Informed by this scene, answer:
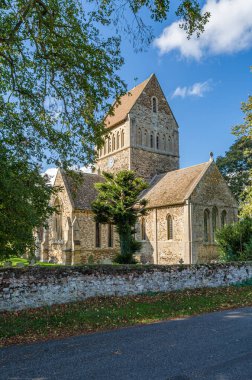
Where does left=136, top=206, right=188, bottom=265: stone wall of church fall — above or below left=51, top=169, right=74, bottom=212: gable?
below

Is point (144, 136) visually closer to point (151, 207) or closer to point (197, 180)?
point (151, 207)

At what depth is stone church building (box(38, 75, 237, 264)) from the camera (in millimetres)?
25445

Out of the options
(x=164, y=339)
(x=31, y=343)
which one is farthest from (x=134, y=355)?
(x=31, y=343)

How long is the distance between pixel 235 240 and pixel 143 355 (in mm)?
14574

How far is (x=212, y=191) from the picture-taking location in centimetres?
2666

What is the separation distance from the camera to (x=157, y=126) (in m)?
35.1

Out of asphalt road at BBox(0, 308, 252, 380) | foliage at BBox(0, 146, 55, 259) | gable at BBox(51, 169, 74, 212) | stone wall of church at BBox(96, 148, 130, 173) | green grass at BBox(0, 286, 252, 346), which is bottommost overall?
green grass at BBox(0, 286, 252, 346)

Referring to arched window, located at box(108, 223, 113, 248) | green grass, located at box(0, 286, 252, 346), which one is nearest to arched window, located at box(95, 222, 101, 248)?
arched window, located at box(108, 223, 113, 248)

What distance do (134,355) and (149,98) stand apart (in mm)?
31656

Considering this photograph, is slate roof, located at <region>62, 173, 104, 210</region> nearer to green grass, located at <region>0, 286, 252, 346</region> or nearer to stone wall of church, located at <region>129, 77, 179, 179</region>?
stone wall of church, located at <region>129, 77, 179, 179</region>

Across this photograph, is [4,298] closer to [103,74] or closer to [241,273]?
[103,74]

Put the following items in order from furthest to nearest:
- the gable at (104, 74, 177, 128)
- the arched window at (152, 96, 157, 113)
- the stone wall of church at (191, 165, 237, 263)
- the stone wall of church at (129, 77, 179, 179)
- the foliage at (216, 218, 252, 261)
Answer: the arched window at (152, 96, 157, 113) < the gable at (104, 74, 177, 128) < the stone wall of church at (129, 77, 179, 179) < the stone wall of church at (191, 165, 237, 263) < the foliage at (216, 218, 252, 261)

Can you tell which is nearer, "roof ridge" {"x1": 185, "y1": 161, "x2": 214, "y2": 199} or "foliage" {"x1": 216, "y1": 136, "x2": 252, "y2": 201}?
"roof ridge" {"x1": 185, "y1": 161, "x2": 214, "y2": 199}

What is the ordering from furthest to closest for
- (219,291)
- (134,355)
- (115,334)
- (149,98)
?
(149,98) → (219,291) → (115,334) → (134,355)
